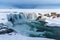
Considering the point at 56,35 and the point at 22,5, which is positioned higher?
the point at 22,5

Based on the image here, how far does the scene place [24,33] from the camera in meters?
1.05

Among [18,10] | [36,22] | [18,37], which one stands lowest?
[18,37]

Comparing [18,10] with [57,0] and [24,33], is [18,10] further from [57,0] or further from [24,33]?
[57,0]

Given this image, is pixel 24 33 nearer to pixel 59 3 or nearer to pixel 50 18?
pixel 50 18

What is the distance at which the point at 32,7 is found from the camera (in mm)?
1049

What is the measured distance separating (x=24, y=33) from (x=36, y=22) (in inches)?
6.2

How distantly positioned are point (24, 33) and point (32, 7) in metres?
0.26

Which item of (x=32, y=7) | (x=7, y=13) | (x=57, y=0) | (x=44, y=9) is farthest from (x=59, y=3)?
(x=7, y=13)

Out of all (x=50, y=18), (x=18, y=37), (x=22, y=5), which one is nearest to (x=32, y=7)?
(x=22, y=5)

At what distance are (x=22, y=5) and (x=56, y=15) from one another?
0.34 metres

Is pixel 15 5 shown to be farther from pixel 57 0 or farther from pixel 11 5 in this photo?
pixel 57 0

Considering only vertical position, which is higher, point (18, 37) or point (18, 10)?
point (18, 10)

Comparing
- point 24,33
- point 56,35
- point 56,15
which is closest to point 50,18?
point 56,15

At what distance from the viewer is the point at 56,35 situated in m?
1.03
